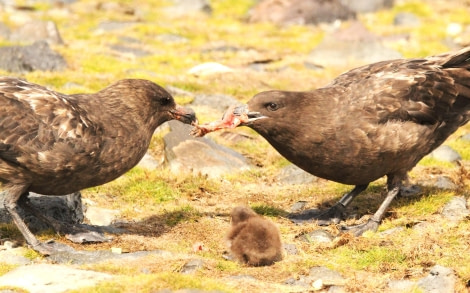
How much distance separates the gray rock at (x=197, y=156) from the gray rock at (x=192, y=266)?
4.22m

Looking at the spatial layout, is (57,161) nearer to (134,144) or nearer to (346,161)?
(134,144)

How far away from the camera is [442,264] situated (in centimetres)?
866

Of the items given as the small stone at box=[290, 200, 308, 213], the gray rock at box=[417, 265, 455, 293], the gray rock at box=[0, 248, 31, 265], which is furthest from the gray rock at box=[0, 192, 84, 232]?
the gray rock at box=[417, 265, 455, 293]

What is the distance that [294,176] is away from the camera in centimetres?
1299

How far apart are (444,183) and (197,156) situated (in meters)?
4.15

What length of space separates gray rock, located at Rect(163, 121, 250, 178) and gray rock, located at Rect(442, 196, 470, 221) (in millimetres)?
4002

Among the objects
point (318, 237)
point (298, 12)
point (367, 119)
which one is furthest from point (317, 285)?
point (298, 12)

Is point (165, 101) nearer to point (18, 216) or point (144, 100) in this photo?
point (144, 100)

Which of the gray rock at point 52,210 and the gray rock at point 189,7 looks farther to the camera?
the gray rock at point 189,7

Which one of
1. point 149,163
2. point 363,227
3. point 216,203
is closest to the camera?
point 363,227

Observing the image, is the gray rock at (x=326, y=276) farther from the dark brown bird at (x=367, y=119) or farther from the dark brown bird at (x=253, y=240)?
the dark brown bird at (x=367, y=119)

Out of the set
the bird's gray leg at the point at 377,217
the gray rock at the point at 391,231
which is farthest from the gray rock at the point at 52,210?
the gray rock at the point at 391,231

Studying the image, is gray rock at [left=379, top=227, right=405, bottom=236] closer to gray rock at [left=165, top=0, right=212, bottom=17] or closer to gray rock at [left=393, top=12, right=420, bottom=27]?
gray rock at [left=393, top=12, right=420, bottom=27]

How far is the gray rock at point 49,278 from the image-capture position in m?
7.27
